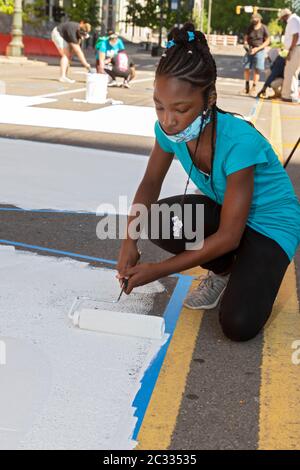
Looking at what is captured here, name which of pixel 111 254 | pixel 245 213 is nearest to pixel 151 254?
pixel 111 254

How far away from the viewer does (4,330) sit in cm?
292

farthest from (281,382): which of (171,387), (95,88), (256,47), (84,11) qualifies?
(84,11)

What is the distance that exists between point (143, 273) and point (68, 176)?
3.51 meters

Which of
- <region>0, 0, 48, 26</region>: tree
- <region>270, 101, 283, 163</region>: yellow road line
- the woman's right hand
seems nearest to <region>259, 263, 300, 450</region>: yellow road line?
the woman's right hand

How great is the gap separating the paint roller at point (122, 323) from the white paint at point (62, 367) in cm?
3

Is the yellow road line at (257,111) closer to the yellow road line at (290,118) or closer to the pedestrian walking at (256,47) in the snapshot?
the yellow road line at (290,118)

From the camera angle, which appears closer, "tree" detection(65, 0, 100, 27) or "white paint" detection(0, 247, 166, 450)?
"white paint" detection(0, 247, 166, 450)

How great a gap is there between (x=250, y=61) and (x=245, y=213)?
16.1 m

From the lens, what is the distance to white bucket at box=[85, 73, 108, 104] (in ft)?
42.5

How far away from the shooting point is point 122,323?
3.00 metres

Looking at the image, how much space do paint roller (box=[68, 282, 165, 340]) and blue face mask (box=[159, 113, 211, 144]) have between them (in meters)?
0.61

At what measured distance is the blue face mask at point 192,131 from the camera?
2.88 m

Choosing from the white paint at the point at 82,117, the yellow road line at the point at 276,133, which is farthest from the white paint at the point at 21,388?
the white paint at the point at 82,117

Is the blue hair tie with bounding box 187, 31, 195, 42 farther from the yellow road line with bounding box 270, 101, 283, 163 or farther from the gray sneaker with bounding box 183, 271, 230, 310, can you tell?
the yellow road line with bounding box 270, 101, 283, 163
